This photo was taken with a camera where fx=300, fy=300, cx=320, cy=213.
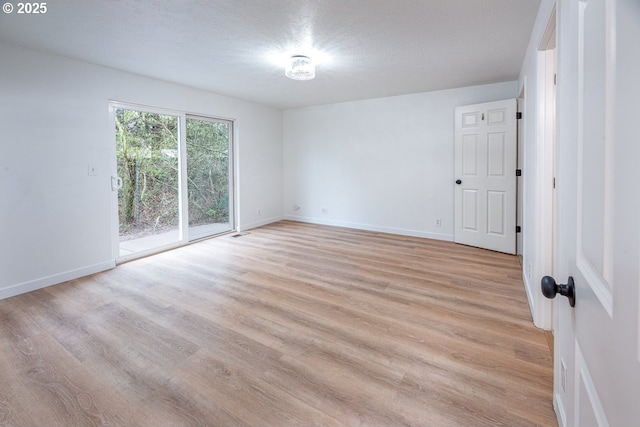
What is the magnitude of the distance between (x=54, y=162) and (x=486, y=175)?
5.22 m

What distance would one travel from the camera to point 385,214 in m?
5.40

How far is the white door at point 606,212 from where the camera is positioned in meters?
0.48

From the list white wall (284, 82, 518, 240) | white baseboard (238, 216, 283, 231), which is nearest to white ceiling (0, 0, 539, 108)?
white wall (284, 82, 518, 240)

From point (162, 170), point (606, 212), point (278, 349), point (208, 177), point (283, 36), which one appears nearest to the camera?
point (606, 212)

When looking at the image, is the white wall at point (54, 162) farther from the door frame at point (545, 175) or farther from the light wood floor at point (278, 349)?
the door frame at point (545, 175)

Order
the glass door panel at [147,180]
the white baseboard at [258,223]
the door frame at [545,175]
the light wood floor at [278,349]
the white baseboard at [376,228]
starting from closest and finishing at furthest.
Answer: the light wood floor at [278,349]
the door frame at [545,175]
the glass door panel at [147,180]
the white baseboard at [376,228]
the white baseboard at [258,223]

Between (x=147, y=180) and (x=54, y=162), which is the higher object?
(x=54, y=162)

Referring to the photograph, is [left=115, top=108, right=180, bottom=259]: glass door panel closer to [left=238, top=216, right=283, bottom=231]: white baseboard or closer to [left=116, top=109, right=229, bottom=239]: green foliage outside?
[left=116, top=109, right=229, bottom=239]: green foliage outside

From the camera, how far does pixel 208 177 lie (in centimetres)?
506

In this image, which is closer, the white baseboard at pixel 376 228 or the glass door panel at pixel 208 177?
the glass door panel at pixel 208 177

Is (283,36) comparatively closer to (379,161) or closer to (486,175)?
(379,161)

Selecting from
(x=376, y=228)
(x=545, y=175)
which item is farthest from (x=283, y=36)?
(x=376, y=228)

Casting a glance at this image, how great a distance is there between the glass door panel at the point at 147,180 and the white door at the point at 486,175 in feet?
13.9

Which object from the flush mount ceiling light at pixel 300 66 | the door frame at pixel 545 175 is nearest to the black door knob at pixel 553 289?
the door frame at pixel 545 175
